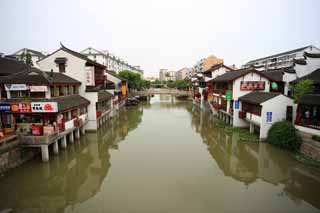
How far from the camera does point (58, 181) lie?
37.8ft

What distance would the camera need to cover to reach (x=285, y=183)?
11305 millimetres

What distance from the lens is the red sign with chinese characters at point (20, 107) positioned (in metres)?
13.8

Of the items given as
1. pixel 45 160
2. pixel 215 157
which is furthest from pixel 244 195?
pixel 45 160

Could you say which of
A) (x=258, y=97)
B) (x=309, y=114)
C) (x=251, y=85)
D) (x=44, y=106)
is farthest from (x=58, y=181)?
(x=251, y=85)

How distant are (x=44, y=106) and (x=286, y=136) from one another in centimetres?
1993

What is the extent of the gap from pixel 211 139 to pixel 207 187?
33.1 ft

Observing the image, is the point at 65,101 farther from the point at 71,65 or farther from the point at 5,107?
the point at 71,65

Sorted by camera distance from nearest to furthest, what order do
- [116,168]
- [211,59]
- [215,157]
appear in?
[116,168] < [215,157] < [211,59]

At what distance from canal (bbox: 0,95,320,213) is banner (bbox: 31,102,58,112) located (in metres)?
3.89

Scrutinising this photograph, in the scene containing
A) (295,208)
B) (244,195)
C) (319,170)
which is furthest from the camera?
(319,170)

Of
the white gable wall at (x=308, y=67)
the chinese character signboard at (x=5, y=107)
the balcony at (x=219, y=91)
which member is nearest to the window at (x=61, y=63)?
the chinese character signboard at (x=5, y=107)

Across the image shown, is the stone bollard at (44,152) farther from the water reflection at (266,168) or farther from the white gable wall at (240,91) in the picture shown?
the white gable wall at (240,91)

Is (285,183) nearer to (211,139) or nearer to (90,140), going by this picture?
(211,139)

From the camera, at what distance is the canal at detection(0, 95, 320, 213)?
9203mm
